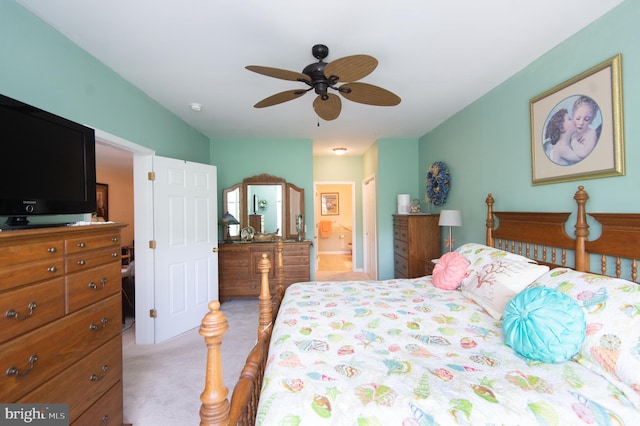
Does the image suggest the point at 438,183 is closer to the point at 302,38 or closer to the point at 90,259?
the point at 302,38

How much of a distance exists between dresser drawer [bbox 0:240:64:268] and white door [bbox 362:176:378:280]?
4205 mm

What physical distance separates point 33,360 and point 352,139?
4.41 metres

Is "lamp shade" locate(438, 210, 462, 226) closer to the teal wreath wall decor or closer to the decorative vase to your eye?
the teal wreath wall decor

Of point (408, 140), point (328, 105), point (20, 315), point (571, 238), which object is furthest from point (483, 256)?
point (408, 140)

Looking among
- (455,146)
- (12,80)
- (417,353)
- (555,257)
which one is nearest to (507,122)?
(455,146)

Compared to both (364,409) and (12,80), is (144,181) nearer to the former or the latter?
(12,80)

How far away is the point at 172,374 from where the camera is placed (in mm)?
2326

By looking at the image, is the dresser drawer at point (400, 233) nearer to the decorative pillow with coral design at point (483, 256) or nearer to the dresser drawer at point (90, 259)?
the decorative pillow with coral design at point (483, 256)

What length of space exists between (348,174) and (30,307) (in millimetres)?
5500

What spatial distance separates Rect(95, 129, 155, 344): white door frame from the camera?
9.43 ft

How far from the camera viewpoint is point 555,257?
204 centimetres

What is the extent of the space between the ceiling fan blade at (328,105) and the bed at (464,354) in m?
1.25

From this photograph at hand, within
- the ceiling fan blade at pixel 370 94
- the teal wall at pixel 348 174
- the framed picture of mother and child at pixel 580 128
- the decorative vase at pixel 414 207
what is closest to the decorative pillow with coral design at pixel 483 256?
the framed picture of mother and child at pixel 580 128

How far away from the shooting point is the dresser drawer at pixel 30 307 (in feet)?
3.34
